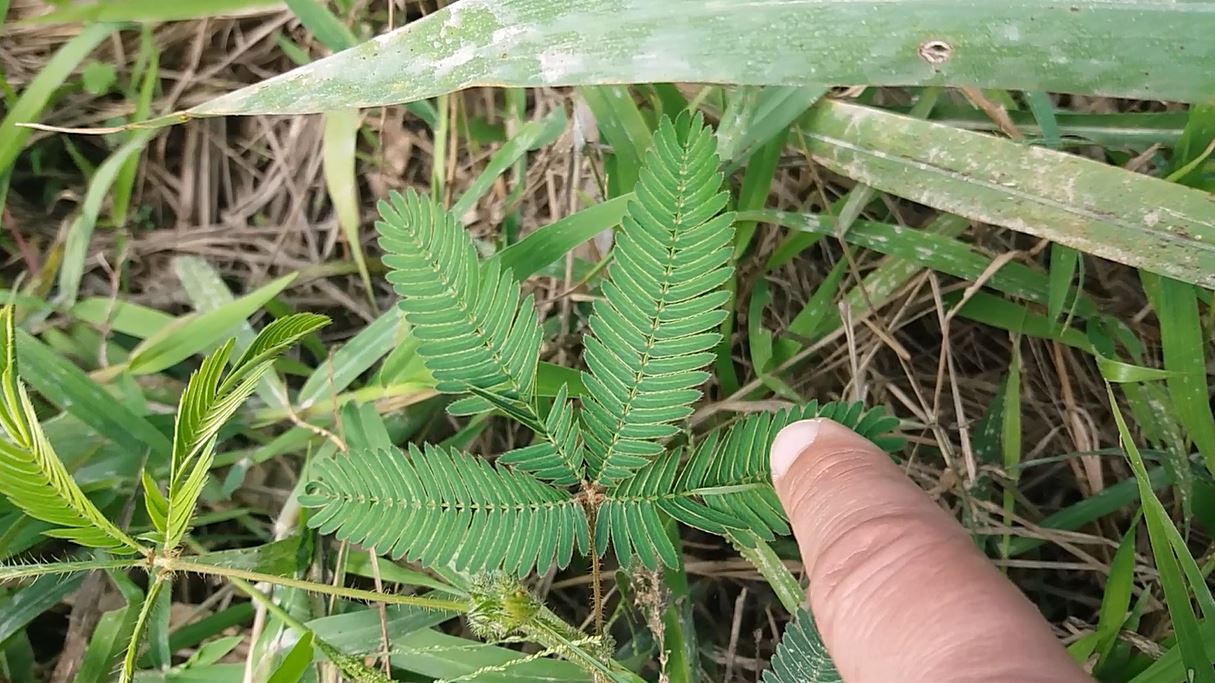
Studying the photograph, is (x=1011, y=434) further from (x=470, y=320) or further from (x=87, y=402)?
(x=87, y=402)

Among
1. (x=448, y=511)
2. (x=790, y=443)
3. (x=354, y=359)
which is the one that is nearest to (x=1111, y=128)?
(x=790, y=443)

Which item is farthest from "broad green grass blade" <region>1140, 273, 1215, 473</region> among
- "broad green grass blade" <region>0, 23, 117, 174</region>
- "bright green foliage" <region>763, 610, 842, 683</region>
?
"broad green grass blade" <region>0, 23, 117, 174</region>

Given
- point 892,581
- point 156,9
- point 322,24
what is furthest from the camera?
point 156,9

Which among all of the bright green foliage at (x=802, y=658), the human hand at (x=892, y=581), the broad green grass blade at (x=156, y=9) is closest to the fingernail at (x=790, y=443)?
the human hand at (x=892, y=581)

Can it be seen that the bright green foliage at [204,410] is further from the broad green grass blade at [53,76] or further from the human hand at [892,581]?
the broad green grass blade at [53,76]

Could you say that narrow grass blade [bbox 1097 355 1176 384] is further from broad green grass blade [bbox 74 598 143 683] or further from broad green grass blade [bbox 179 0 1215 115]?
broad green grass blade [bbox 74 598 143 683]

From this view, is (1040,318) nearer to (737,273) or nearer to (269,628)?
(737,273)
